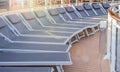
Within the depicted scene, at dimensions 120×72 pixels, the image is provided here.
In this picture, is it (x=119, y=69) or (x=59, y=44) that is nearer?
(x=119, y=69)

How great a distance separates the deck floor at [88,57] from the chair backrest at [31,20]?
48.1 inches

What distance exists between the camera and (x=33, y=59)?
3.73m

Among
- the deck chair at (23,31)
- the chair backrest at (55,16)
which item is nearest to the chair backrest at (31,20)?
the deck chair at (23,31)

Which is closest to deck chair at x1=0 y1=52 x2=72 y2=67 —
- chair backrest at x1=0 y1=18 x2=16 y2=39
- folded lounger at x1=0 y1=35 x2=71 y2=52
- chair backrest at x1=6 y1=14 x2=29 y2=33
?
folded lounger at x1=0 y1=35 x2=71 y2=52

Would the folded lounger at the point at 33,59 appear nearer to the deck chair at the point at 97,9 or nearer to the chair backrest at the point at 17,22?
the chair backrest at the point at 17,22

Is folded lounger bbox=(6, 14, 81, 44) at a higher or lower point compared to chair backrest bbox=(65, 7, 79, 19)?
higher

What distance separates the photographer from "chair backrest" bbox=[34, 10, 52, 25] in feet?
25.2

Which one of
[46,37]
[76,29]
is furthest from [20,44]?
[76,29]

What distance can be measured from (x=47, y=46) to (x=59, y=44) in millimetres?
269

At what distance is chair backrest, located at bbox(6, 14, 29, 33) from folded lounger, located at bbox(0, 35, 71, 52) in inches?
45.5

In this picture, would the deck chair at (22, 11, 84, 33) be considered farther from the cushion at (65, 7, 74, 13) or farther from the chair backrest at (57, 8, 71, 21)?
the cushion at (65, 7, 74, 13)

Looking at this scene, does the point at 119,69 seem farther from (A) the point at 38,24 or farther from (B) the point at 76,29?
(A) the point at 38,24

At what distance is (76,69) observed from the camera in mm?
4371

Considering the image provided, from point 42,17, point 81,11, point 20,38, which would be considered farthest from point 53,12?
point 20,38
